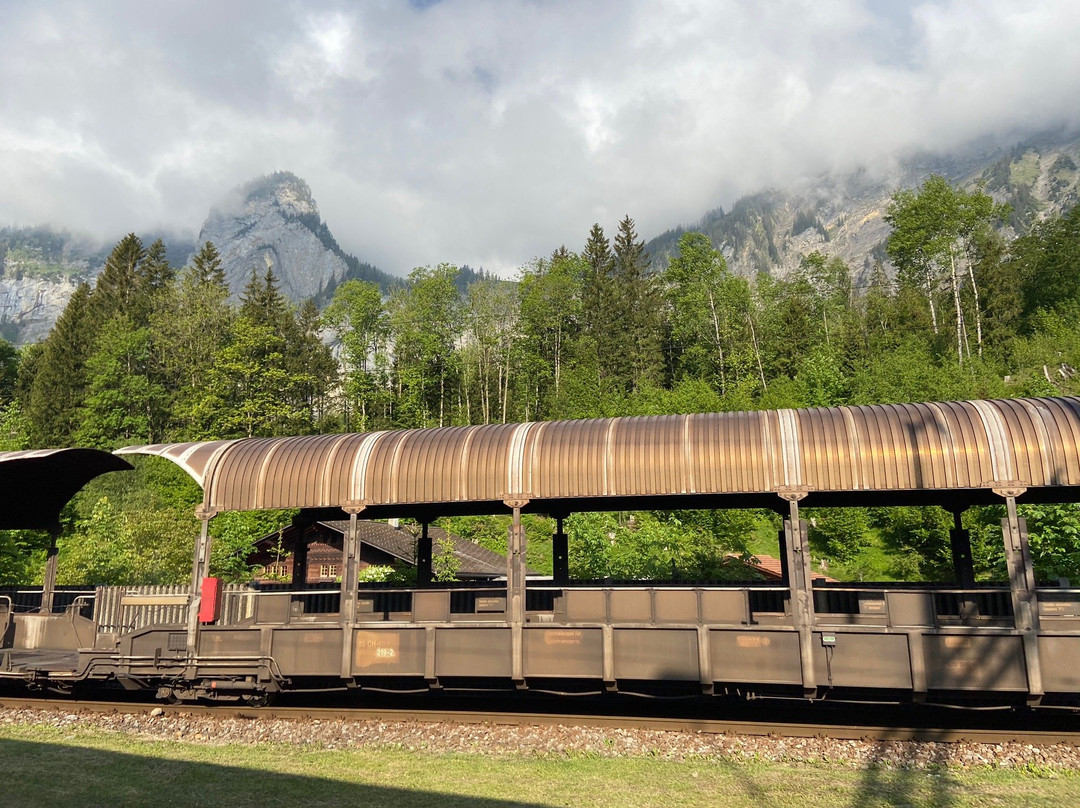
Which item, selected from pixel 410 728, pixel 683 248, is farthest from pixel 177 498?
pixel 683 248

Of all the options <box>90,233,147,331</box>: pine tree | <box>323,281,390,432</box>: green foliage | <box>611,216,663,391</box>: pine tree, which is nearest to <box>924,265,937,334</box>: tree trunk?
<box>611,216,663,391</box>: pine tree

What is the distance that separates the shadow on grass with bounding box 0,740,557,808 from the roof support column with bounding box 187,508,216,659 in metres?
2.87

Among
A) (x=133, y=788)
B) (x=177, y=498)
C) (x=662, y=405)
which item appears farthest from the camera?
(x=662, y=405)

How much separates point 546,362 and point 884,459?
47.3 m

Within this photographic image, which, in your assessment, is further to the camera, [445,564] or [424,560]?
[445,564]

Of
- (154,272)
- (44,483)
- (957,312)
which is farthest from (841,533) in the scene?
(154,272)

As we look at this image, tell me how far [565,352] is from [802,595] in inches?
1974

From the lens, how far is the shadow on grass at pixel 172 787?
796 centimetres

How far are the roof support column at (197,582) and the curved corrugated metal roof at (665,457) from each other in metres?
0.45

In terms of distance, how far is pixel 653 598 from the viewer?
12.2 m

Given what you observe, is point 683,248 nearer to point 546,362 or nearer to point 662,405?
point 546,362

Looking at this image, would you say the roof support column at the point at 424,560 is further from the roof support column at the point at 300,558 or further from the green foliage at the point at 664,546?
the green foliage at the point at 664,546

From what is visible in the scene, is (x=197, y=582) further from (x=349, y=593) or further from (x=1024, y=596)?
(x=1024, y=596)

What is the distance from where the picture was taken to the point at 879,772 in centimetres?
912
